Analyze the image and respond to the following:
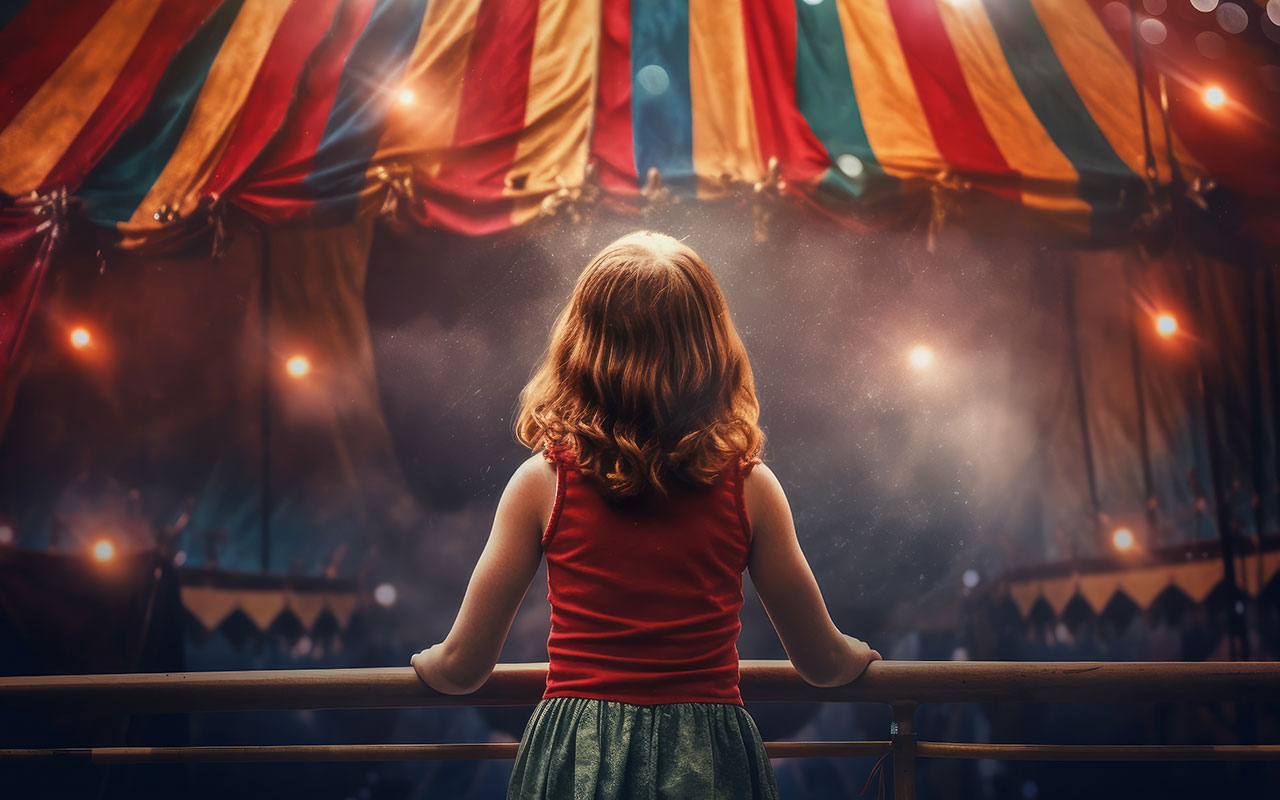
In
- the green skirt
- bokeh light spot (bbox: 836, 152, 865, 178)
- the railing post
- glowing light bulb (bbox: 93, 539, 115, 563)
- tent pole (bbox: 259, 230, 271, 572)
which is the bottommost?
the railing post

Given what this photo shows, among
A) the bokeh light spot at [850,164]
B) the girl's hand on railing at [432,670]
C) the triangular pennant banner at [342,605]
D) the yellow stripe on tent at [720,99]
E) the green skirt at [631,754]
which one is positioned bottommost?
the green skirt at [631,754]

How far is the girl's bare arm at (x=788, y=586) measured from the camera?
72 cm

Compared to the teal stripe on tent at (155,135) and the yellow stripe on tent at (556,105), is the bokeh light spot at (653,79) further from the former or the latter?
the teal stripe on tent at (155,135)

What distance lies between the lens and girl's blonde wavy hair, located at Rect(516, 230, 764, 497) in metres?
0.68

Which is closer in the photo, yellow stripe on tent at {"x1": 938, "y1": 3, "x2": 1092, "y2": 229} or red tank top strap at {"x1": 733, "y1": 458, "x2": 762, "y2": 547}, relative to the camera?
red tank top strap at {"x1": 733, "y1": 458, "x2": 762, "y2": 547}

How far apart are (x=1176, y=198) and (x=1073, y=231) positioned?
0.84 feet

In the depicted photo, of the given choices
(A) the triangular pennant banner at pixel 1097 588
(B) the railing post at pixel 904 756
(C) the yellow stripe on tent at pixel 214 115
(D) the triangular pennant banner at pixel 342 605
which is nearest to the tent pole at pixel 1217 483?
(A) the triangular pennant banner at pixel 1097 588

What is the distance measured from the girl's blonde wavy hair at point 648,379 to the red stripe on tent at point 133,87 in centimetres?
183

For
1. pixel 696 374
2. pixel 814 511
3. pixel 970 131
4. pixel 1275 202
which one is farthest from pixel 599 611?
pixel 1275 202

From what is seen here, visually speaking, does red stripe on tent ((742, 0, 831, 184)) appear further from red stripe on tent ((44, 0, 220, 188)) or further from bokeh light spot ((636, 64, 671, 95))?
red stripe on tent ((44, 0, 220, 188))

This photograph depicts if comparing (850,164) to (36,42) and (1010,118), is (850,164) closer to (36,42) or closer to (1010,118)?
(1010,118)

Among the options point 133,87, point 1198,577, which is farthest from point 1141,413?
point 133,87

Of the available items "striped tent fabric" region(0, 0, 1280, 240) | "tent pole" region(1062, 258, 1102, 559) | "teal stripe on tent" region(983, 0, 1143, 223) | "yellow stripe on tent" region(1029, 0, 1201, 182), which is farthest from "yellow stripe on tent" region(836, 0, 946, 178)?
"tent pole" region(1062, 258, 1102, 559)

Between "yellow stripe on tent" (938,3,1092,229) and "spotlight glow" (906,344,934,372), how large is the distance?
0.47 meters
